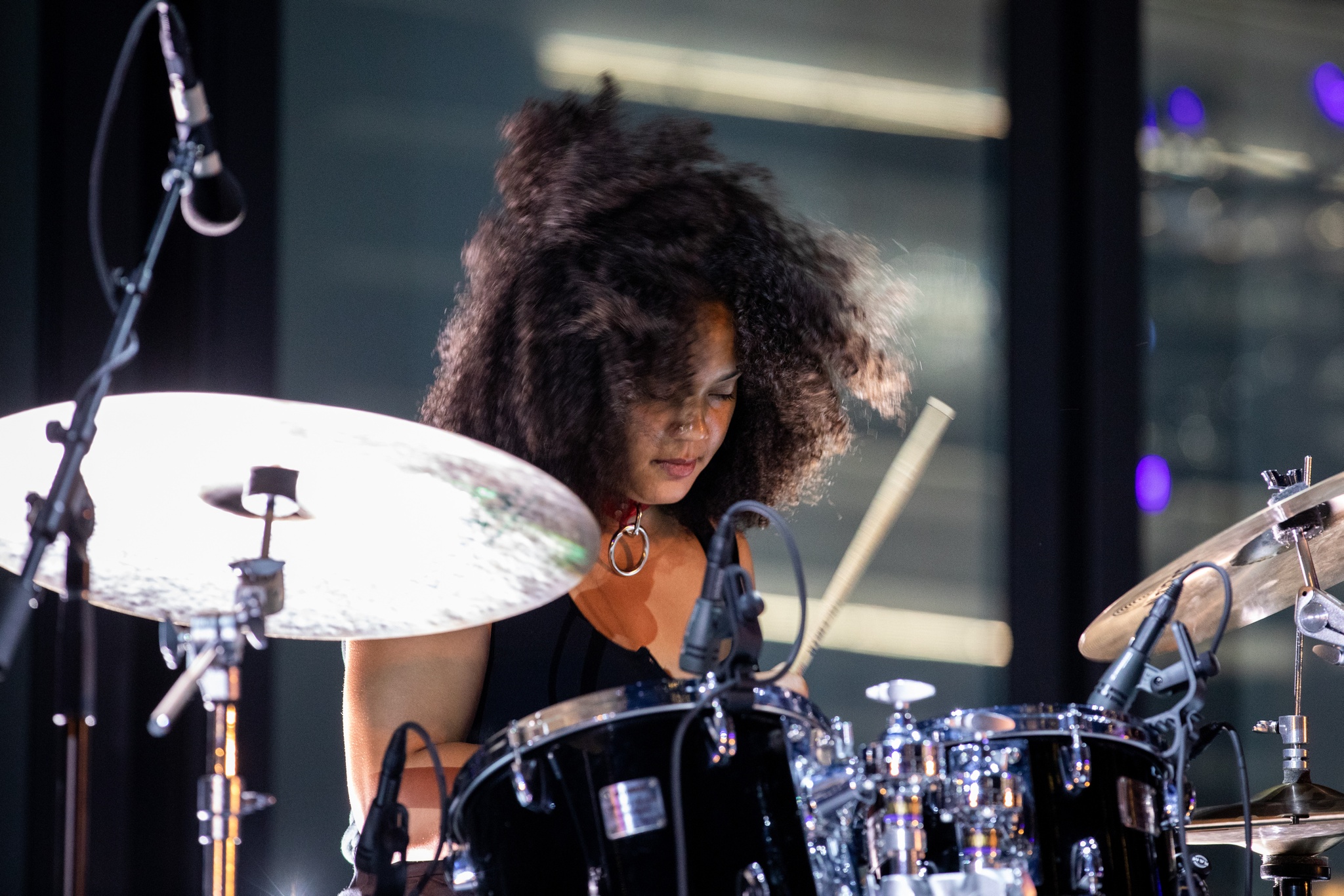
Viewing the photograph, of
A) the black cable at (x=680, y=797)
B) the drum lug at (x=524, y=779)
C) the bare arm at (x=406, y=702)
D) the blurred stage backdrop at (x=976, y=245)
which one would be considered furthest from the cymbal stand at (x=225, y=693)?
the blurred stage backdrop at (x=976, y=245)

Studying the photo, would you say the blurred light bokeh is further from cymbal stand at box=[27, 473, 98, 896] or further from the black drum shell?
cymbal stand at box=[27, 473, 98, 896]

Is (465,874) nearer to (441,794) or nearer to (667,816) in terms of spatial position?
(441,794)

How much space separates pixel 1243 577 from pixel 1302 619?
0.48 ft

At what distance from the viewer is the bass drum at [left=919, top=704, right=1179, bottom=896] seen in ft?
4.13

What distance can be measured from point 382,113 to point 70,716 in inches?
78.7

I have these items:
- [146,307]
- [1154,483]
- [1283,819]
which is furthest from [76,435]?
[1154,483]

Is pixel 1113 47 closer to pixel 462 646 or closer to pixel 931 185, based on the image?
pixel 931 185

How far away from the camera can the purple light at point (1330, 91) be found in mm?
3424

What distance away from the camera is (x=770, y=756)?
1204 millimetres

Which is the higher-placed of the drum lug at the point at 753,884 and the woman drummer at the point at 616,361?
the woman drummer at the point at 616,361

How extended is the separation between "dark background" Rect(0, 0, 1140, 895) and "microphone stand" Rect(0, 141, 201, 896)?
1366mm

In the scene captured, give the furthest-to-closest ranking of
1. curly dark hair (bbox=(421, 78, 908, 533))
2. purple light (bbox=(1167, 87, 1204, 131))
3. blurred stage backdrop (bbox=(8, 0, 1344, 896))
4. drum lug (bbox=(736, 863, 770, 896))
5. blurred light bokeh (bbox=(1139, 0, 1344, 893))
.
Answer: purple light (bbox=(1167, 87, 1204, 131))
blurred light bokeh (bbox=(1139, 0, 1344, 893))
blurred stage backdrop (bbox=(8, 0, 1344, 896))
curly dark hair (bbox=(421, 78, 908, 533))
drum lug (bbox=(736, 863, 770, 896))

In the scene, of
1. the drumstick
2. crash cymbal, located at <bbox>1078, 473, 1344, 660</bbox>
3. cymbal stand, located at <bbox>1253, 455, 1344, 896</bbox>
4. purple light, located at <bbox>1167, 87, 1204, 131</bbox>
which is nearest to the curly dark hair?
the drumstick

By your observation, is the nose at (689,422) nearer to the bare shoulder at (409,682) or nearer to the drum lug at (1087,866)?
the bare shoulder at (409,682)
